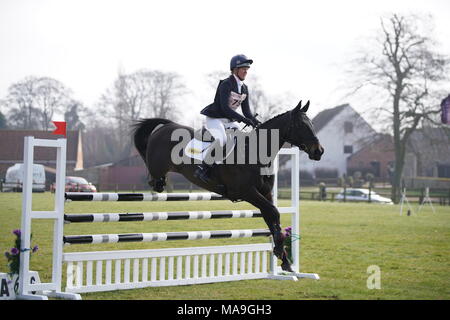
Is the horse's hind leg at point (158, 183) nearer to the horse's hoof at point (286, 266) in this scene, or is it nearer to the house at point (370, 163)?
the horse's hoof at point (286, 266)

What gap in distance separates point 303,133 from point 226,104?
3.11 ft

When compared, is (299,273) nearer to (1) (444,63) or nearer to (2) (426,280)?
(2) (426,280)

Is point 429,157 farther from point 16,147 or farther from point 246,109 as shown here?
point 246,109

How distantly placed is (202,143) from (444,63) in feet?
109

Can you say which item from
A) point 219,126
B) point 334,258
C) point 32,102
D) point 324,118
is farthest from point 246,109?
point 324,118

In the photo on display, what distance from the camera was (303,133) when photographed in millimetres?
6785

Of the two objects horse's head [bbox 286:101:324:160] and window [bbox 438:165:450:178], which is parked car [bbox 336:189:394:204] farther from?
horse's head [bbox 286:101:324:160]

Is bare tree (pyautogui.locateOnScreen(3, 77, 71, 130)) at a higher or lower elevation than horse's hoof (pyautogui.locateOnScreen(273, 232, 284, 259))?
higher

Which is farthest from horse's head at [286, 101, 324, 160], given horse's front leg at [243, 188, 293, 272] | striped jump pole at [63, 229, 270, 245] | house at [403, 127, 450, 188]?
house at [403, 127, 450, 188]

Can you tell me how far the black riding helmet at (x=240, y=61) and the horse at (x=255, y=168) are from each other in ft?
2.36

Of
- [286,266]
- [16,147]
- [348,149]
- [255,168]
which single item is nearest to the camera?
[255,168]

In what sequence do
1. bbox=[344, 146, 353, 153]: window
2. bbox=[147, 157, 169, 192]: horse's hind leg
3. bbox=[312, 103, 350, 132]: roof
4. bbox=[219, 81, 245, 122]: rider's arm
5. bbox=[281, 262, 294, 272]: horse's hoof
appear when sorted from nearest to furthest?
bbox=[219, 81, 245, 122]: rider's arm
bbox=[281, 262, 294, 272]: horse's hoof
bbox=[147, 157, 169, 192]: horse's hind leg
bbox=[344, 146, 353, 153]: window
bbox=[312, 103, 350, 132]: roof

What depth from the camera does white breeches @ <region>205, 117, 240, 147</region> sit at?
704 centimetres

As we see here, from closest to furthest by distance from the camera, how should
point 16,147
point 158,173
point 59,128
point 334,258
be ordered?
point 59,128 < point 158,173 < point 334,258 < point 16,147
